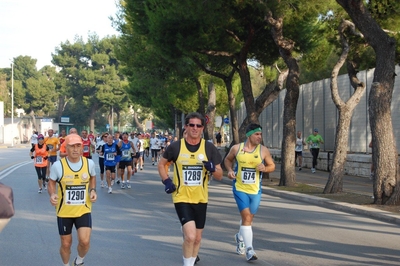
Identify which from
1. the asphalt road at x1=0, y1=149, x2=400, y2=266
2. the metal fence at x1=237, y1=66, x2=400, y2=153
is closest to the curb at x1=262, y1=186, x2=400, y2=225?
the asphalt road at x1=0, y1=149, x2=400, y2=266

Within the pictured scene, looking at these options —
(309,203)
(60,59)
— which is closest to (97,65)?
(60,59)

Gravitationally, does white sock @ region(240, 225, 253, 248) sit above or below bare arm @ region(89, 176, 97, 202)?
below

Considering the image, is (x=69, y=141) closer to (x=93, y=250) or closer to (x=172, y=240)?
(x=93, y=250)

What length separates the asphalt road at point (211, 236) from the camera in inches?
338

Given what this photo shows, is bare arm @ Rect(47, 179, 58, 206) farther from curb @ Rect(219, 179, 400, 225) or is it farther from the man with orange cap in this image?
curb @ Rect(219, 179, 400, 225)

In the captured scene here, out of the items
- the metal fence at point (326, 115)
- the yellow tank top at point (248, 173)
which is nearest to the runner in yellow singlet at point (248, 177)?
the yellow tank top at point (248, 173)

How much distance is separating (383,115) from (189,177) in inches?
320

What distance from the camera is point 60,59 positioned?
96.8 metres

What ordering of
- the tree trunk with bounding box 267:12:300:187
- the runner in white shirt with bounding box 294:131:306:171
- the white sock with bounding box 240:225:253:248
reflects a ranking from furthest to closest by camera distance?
the runner in white shirt with bounding box 294:131:306:171, the tree trunk with bounding box 267:12:300:187, the white sock with bounding box 240:225:253:248

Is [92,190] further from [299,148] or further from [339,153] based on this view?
[299,148]

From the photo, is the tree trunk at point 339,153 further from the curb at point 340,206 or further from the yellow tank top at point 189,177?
the yellow tank top at point 189,177

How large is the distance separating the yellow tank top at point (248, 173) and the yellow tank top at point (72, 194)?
7.72 feet

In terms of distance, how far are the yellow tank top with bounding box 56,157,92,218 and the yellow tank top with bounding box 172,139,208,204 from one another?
0.99 m

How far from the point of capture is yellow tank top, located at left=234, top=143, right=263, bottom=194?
859cm
